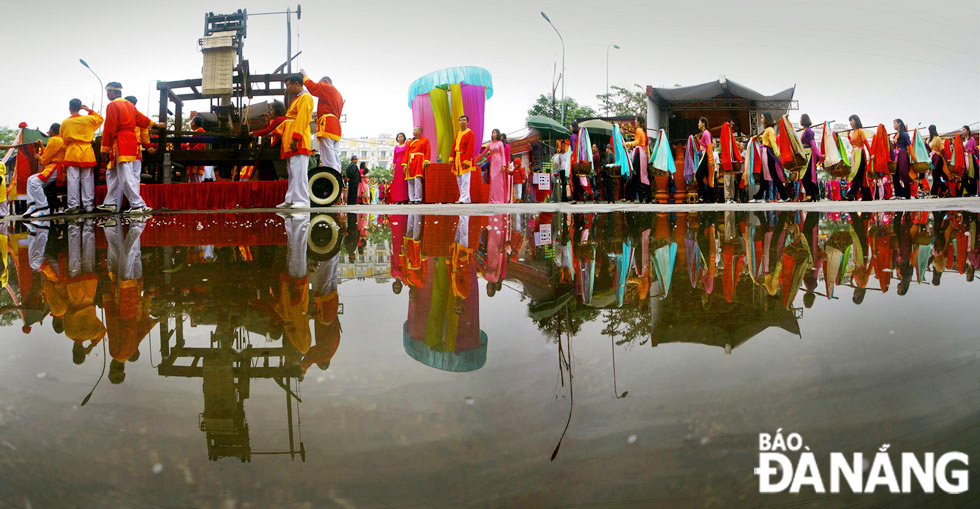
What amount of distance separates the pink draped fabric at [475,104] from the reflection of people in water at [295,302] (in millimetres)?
14539

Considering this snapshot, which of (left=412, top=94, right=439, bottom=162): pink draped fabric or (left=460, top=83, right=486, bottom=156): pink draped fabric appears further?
(left=412, top=94, right=439, bottom=162): pink draped fabric

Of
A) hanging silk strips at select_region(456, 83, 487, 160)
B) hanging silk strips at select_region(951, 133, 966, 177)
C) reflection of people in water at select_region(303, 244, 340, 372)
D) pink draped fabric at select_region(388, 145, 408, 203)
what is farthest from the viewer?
hanging silk strips at select_region(456, 83, 487, 160)

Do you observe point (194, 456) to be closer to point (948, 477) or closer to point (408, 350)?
point (408, 350)

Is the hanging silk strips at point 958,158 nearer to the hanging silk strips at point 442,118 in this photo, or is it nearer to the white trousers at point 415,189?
the hanging silk strips at point 442,118

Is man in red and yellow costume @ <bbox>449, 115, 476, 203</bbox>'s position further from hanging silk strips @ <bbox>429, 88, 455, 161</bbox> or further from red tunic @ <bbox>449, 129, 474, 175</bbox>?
hanging silk strips @ <bbox>429, 88, 455, 161</bbox>

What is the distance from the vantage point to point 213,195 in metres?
9.48

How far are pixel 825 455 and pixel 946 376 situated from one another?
0.42 meters

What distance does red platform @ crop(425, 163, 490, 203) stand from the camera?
13344 millimetres

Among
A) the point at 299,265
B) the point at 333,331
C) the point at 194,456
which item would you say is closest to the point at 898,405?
the point at 194,456

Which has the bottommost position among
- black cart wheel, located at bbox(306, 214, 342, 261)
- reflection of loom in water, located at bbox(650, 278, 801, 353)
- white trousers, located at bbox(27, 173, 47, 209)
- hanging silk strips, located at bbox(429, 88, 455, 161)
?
reflection of loom in water, located at bbox(650, 278, 801, 353)

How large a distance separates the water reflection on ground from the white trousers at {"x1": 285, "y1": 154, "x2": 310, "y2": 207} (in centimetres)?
666

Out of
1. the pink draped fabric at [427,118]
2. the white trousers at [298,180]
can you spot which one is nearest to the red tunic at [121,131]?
the white trousers at [298,180]

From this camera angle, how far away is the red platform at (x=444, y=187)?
43.8 ft

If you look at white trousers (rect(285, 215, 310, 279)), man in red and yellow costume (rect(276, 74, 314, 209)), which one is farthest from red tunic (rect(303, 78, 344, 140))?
white trousers (rect(285, 215, 310, 279))
